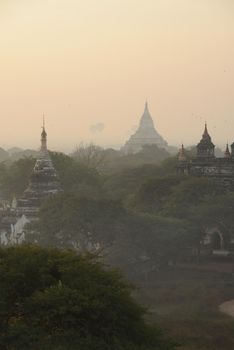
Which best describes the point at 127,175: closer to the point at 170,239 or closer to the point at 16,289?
the point at 170,239

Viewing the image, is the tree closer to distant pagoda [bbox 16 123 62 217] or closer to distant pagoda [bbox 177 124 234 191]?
distant pagoda [bbox 16 123 62 217]

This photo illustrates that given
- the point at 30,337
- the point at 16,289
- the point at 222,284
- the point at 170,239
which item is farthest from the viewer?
the point at 170,239

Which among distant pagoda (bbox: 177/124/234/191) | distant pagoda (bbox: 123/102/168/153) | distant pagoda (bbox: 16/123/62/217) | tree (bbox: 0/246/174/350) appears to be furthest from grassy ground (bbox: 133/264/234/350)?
distant pagoda (bbox: 123/102/168/153)

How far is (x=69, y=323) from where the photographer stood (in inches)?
625

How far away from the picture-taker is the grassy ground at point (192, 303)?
81.5 ft

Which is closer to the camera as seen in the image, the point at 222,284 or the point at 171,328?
the point at 171,328

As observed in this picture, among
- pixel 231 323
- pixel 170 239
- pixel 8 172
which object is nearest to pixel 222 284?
pixel 170 239

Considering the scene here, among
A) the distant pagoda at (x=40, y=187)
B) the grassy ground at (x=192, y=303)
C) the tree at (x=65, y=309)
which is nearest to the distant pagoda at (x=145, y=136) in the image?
the distant pagoda at (x=40, y=187)

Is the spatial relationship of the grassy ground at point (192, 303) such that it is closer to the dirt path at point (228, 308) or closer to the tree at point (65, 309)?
the dirt path at point (228, 308)

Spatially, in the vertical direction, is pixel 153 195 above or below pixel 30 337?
above

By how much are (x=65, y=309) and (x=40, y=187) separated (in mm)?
26764

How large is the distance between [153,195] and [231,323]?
1841 centimetres

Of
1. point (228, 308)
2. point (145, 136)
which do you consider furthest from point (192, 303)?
point (145, 136)

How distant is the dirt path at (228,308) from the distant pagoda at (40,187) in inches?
548
